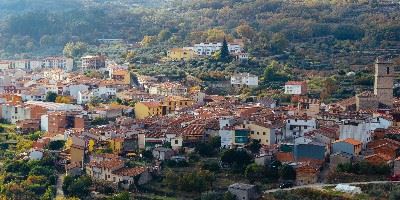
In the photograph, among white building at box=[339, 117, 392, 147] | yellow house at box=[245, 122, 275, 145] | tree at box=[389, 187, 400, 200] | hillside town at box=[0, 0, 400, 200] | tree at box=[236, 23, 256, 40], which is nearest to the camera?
tree at box=[389, 187, 400, 200]

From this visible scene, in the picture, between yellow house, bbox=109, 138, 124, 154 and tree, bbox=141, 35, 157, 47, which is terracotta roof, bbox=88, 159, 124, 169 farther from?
tree, bbox=141, 35, 157, 47

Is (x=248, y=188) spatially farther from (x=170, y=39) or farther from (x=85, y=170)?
(x=170, y=39)

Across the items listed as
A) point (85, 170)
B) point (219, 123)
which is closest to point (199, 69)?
point (219, 123)

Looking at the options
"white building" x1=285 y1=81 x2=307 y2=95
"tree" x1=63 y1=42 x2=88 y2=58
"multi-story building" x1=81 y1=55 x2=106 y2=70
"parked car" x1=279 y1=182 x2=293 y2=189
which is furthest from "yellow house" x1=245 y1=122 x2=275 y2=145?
"tree" x1=63 y1=42 x2=88 y2=58

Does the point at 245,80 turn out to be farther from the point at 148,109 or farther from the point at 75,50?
the point at 75,50

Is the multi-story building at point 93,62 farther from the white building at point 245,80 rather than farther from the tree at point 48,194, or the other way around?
the tree at point 48,194
